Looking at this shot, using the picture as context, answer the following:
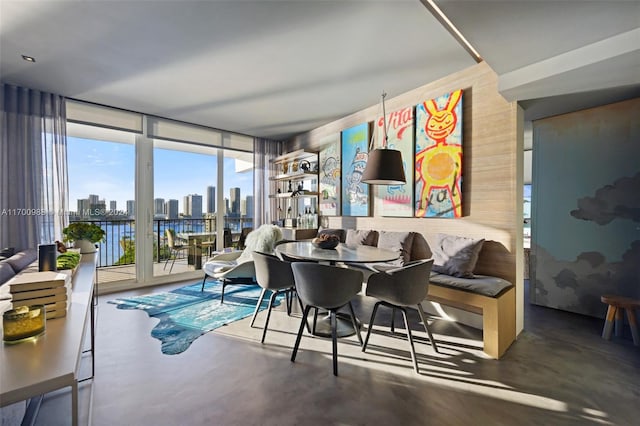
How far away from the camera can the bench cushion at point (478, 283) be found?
93.4 inches

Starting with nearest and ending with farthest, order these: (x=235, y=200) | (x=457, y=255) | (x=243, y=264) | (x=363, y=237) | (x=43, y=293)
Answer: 1. (x=43, y=293)
2. (x=457, y=255)
3. (x=243, y=264)
4. (x=363, y=237)
5. (x=235, y=200)

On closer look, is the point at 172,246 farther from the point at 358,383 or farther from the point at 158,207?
the point at 358,383

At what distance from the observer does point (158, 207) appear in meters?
4.68

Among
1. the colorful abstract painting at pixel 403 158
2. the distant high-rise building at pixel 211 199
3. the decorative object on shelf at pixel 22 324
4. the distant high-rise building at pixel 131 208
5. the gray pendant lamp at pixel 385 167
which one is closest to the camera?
the decorative object on shelf at pixel 22 324

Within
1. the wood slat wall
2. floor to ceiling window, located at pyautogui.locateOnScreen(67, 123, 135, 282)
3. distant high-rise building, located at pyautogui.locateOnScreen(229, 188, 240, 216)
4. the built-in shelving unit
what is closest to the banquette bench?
the wood slat wall

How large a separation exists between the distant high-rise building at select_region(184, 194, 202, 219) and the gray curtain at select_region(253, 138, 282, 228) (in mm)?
1046

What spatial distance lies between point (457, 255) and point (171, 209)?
4.63m

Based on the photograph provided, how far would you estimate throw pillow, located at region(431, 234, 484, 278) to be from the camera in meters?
2.71

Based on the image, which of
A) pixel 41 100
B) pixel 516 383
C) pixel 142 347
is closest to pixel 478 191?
pixel 516 383

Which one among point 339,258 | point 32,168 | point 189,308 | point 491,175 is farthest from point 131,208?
point 491,175

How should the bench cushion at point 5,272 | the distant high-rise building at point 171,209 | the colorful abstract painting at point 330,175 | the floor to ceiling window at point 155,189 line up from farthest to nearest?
the distant high-rise building at point 171,209 < the colorful abstract painting at point 330,175 < the floor to ceiling window at point 155,189 < the bench cushion at point 5,272

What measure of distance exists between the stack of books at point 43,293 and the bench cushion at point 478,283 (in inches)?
106

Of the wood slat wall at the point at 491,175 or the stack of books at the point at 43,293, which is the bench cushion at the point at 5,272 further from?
the wood slat wall at the point at 491,175

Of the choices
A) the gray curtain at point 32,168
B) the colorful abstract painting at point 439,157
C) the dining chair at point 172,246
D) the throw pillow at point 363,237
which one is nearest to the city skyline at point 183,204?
the dining chair at point 172,246
